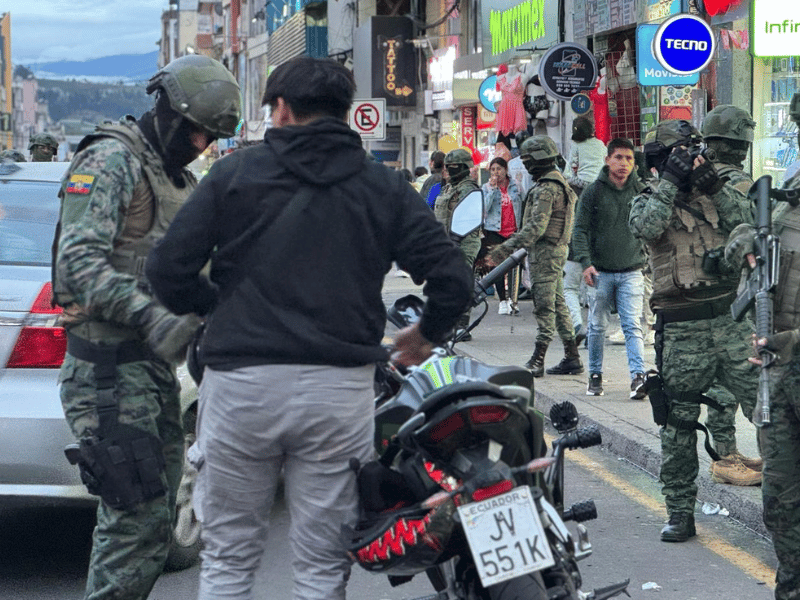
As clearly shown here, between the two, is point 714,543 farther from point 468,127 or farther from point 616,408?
point 468,127

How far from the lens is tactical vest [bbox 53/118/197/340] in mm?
4293

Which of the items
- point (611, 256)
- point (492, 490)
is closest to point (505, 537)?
point (492, 490)

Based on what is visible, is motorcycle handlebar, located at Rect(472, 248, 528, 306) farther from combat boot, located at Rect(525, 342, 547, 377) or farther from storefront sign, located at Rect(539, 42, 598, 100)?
storefront sign, located at Rect(539, 42, 598, 100)

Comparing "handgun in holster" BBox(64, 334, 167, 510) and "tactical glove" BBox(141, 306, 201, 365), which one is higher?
"tactical glove" BBox(141, 306, 201, 365)

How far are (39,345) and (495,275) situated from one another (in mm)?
1828

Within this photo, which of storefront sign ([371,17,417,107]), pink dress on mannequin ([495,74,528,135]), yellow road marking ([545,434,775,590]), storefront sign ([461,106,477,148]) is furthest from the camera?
storefront sign ([371,17,417,107])

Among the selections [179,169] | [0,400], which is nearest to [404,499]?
[179,169]

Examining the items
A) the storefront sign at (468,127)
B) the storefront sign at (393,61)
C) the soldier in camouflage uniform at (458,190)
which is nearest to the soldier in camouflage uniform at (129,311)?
the soldier in camouflage uniform at (458,190)

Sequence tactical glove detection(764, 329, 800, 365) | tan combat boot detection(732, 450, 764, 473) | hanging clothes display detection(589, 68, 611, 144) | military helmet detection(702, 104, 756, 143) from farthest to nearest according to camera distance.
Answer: hanging clothes display detection(589, 68, 611, 144), tan combat boot detection(732, 450, 764, 473), military helmet detection(702, 104, 756, 143), tactical glove detection(764, 329, 800, 365)

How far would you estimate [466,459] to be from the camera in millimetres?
3777

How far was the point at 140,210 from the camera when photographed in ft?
14.2

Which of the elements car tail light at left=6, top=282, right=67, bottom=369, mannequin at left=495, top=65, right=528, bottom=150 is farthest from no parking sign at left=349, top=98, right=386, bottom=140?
car tail light at left=6, top=282, right=67, bottom=369

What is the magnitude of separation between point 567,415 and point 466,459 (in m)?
0.76

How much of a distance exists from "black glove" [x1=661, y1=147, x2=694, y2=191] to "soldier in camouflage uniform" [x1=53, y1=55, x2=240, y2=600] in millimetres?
2485
